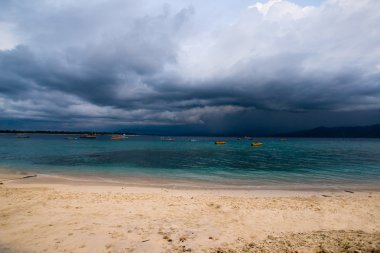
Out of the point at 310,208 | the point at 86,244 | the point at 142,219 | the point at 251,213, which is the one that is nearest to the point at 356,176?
the point at 310,208

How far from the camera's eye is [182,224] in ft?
32.2

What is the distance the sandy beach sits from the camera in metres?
7.47

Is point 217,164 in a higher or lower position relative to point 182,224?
lower

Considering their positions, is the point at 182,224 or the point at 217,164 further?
the point at 217,164

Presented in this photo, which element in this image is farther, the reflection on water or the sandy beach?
the reflection on water

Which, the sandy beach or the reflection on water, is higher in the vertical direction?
the sandy beach

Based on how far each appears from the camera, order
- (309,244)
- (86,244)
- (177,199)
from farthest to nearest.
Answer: (177,199) → (86,244) → (309,244)

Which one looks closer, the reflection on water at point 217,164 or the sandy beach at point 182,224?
the sandy beach at point 182,224

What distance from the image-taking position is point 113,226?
368 inches

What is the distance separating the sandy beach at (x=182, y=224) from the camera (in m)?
7.47

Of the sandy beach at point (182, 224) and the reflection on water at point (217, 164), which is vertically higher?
the sandy beach at point (182, 224)

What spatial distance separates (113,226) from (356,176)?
92.0ft

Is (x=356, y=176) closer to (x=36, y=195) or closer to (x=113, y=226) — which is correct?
(x=113, y=226)

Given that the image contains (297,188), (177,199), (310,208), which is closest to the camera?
(310,208)
